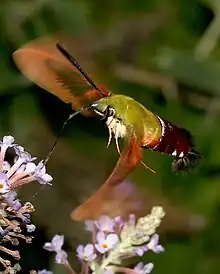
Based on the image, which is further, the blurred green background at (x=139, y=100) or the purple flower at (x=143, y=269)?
the blurred green background at (x=139, y=100)

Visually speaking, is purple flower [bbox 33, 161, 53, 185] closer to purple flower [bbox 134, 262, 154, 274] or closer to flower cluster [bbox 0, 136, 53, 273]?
flower cluster [bbox 0, 136, 53, 273]

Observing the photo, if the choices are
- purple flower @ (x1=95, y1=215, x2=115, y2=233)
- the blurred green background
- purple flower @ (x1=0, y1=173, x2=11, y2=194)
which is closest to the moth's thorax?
purple flower @ (x1=95, y1=215, x2=115, y2=233)

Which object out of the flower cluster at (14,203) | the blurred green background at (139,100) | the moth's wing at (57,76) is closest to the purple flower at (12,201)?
the flower cluster at (14,203)

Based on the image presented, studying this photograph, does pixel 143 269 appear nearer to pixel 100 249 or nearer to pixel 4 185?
pixel 100 249

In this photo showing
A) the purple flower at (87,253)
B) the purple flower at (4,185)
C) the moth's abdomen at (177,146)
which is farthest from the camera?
the moth's abdomen at (177,146)

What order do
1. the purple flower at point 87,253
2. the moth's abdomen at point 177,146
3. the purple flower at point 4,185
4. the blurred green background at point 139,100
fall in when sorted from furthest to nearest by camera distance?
1. the blurred green background at point 139,100
2. the moth's abdomen at point 177,146
3. the purple flower at point 87,253
4. the purple flower at point 4,185

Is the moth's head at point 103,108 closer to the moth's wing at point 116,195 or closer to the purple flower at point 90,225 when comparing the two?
the moth's wing at point 116,195

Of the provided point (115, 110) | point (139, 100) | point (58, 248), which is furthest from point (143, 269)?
point (139, 100)
